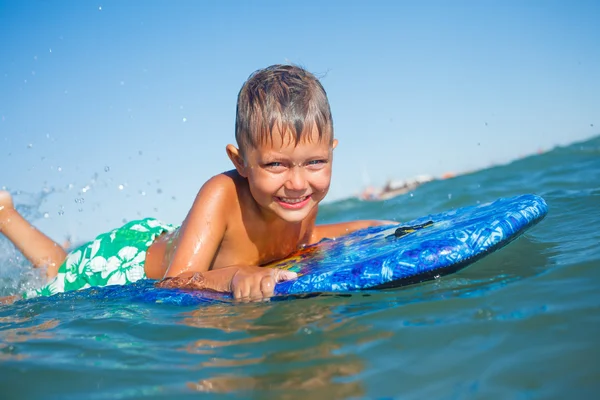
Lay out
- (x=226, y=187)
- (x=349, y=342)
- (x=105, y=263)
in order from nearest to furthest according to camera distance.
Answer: (x=349, y=342) → (x=226, y=187) → (x=105, y=263)

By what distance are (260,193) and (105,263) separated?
5.40 ft

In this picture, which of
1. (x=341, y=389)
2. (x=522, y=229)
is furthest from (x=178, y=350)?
(x=522, y=229)

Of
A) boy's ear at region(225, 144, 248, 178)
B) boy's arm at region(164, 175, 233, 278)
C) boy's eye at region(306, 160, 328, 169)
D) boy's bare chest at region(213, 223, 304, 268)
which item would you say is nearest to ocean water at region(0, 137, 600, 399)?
boy's arm at region(164, 175, 233, 278)

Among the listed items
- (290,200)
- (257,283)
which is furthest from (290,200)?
(257,283)

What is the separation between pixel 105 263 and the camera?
4.45 meters

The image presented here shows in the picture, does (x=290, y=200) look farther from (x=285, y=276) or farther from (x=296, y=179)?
(x=285, y=276)

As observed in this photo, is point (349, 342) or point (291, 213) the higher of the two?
point (291, 213)

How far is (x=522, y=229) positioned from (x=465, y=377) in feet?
5.69

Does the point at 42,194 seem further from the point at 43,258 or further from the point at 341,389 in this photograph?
the point at 341,389

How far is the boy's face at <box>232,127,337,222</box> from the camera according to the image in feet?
11.0

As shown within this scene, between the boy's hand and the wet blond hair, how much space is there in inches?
30.5

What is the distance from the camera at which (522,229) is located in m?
3.28

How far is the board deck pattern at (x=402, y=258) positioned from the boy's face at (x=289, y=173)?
0.39 meters

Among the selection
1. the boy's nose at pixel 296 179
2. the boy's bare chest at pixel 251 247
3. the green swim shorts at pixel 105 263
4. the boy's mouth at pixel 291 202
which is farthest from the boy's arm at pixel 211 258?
the green swim shorts at pixel 105 263
